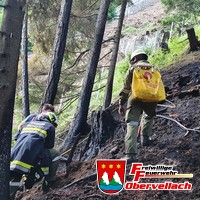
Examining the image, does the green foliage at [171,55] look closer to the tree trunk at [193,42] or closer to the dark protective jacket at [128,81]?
the tree trunk at [193,42]

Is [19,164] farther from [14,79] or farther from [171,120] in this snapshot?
[171,120]

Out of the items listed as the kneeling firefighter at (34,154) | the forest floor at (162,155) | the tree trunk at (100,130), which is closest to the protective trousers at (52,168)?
the kneeling firefighter at (34,154)

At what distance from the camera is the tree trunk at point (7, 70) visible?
17.9ft

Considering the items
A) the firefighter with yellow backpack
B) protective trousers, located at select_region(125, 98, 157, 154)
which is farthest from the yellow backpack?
protective trousers, located at select_region(125, 98, 157, 154)

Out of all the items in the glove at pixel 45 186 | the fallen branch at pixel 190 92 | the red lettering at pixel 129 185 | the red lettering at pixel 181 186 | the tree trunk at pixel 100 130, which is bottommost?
the glove at pixel 45 186

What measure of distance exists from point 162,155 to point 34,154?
80.6 inches

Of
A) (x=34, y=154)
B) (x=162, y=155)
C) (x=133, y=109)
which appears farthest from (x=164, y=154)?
(x=34, y=154)

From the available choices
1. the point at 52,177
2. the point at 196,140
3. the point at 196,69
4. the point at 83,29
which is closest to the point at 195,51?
the point at 196,69

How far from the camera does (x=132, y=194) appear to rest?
572cm

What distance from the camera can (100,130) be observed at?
8.50 meters

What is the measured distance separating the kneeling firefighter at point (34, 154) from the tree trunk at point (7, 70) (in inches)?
31.0

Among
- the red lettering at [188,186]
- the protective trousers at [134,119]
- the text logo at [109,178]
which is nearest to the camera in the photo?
the red lettering at [188,186]

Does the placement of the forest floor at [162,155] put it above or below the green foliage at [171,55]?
below

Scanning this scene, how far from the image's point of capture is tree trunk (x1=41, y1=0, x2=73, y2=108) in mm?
10672
